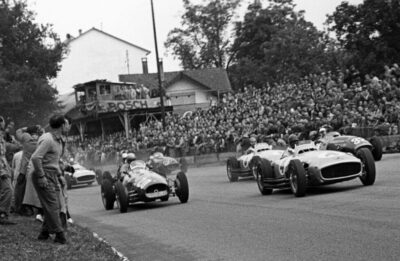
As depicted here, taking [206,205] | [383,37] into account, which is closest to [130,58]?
[383,37]

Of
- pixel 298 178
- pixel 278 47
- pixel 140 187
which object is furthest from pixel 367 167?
pixel 278 47

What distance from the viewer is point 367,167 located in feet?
47.1

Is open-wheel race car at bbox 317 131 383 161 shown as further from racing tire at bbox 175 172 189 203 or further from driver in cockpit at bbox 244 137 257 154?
racing tire at bbox 175 172 189 203

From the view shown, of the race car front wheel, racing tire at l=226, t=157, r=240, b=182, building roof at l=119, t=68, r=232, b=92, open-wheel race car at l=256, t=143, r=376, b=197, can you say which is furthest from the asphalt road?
building roof at l=119, t=68, r=232, b=92

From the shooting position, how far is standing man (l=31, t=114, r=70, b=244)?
9.52 m

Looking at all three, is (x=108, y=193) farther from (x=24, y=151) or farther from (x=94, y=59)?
(x=94, y=59)

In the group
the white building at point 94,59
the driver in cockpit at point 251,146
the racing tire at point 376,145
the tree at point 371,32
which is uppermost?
Result: the white building at point 94,59

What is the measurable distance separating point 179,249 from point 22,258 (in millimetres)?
2141

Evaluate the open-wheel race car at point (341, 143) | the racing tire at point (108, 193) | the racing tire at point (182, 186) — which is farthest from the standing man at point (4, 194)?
the open-wheel race car at point (341, 143)

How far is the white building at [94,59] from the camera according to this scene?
77625 mm

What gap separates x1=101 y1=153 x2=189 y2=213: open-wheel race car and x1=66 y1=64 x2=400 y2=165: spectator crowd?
25.3ft

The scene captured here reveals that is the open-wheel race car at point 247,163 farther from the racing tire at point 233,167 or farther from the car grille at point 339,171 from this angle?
the car grille at point 339,171

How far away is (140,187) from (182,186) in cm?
100

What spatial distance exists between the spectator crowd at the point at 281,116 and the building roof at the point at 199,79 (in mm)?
16699
